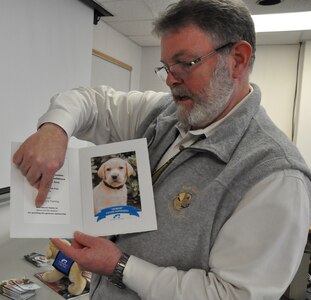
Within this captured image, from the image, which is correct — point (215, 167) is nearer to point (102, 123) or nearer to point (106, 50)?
point (102, 123)

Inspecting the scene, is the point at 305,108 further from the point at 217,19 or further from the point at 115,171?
the point at 115,171

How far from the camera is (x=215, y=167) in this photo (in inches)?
29.4

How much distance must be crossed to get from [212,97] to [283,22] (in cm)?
249

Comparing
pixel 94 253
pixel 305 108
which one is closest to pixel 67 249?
pixel 94 253

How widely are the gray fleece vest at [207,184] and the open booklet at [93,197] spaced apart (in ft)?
0.15

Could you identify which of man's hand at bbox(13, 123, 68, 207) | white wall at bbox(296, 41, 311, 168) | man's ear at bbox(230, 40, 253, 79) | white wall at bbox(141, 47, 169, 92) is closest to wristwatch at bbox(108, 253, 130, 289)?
man's hand at bbox(13, 123, 68, 207)

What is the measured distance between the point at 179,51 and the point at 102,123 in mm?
434

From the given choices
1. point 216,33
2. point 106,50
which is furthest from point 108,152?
point 106,50

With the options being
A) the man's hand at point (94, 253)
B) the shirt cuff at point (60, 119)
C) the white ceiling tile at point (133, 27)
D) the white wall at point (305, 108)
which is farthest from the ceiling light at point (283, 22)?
the man's hand at point (94, 253)

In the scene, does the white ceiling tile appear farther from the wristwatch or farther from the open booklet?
the wristwatch

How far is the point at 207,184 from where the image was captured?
732 millimetres

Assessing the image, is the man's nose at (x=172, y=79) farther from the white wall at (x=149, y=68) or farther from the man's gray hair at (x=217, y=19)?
the white wall at (x=149, y=68)

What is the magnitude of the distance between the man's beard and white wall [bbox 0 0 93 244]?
1.47 m

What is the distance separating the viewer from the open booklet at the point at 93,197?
76 centimetres
